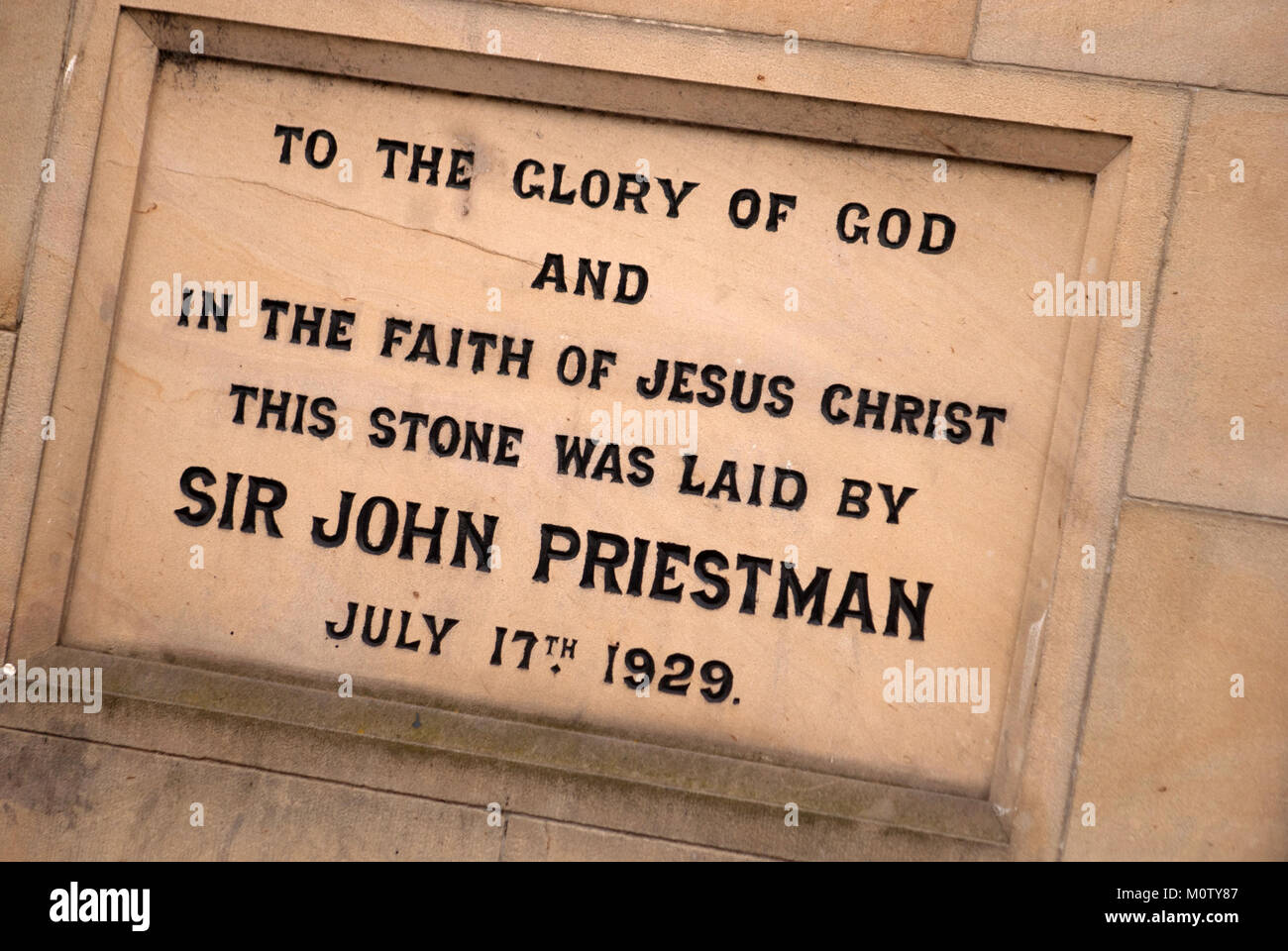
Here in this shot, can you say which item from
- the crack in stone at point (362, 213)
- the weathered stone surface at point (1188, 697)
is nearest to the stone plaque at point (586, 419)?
the crack in stone at point (362, 213)

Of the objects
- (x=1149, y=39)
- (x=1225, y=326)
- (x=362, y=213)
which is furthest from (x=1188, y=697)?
(x=362, y=213)

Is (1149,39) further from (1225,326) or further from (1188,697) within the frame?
(1188,697)

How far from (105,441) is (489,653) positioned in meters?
1.27

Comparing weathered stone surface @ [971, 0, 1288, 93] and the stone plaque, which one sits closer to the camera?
weathered stone surface @ [971, 0, 1288, 93]

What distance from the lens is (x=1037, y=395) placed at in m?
2.63

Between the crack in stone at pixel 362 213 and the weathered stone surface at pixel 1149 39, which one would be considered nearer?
the weathered stone surface at pixel 1149 39

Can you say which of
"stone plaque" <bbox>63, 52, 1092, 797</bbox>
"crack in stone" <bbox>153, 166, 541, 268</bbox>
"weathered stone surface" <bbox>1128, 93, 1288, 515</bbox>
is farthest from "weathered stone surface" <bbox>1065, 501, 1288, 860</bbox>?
"crack in stone" <bbox>153, 166, 541, 268</bbox>

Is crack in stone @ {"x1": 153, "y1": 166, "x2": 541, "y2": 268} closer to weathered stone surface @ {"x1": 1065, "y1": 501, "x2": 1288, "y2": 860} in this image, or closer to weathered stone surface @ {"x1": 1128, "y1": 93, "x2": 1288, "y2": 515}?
weathered stone surface @ {"x1": 1128, "y1": 93, "x2": 1288, "y2": 515}

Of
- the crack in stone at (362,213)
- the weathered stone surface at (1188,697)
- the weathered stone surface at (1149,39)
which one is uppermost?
the weathered stone surface at (1149,39)

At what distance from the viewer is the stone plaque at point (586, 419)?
2.65 meters

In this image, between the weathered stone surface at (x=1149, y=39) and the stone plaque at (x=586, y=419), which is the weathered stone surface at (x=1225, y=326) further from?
the stone plaque at (x=586, y=419)

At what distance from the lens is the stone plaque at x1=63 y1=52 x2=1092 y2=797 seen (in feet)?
8.69
